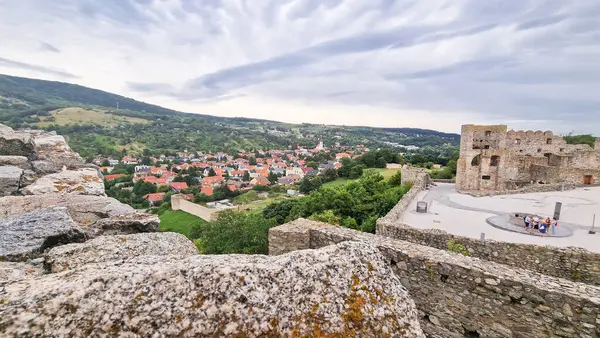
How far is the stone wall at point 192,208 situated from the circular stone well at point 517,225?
42127mm

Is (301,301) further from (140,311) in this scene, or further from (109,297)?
A: (109,297)

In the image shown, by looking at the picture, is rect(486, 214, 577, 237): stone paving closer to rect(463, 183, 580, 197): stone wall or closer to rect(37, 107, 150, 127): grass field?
rect(463, 183, 580, 197): stone wall

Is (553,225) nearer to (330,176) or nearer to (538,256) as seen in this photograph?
(538,256)

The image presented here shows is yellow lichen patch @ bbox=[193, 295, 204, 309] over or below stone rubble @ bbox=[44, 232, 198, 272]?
over

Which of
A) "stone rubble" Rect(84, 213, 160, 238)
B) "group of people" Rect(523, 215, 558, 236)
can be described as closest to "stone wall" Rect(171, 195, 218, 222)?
"group of people" Rect(523, 215, 558, 236)

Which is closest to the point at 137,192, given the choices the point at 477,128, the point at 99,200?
the point at 477,128

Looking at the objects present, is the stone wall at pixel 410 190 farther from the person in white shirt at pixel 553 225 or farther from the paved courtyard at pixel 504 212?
the person in white shirt at pixel 553 225

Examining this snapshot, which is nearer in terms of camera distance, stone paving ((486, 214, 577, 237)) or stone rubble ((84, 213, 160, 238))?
stone rubble ((84, 213, 160, 238))

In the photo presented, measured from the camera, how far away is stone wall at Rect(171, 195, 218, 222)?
2100 inches

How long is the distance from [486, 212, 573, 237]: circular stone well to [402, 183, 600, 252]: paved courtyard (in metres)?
0.26

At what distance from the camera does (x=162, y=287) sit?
2199 mm

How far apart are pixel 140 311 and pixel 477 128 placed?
32943mm

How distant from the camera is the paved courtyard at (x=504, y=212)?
39.9 ft

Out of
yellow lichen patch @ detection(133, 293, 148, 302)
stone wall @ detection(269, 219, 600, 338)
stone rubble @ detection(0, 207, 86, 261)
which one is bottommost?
stone wall @ detection(269, 219, 600, 338)
